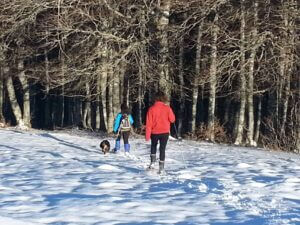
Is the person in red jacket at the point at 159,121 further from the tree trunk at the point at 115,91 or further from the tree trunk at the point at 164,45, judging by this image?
the tree trunk at the point at 115,91

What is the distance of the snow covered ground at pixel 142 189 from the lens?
7945mm

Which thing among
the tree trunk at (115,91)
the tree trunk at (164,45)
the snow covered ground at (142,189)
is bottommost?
the snow covered ground at (142,189)

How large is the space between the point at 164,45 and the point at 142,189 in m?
15.6

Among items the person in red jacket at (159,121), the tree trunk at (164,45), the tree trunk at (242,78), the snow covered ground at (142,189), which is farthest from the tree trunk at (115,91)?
the person in red jacket at (159,121)

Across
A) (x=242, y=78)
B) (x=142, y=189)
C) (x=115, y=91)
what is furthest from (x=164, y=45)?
(x=142, y=189)

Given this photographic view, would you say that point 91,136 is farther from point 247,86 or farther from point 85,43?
point 247,86

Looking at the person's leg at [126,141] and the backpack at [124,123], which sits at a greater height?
the backpack at [124,123]

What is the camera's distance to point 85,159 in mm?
15125

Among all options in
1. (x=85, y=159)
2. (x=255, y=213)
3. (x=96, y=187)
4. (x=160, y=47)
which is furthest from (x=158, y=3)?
(x=255, y=213)

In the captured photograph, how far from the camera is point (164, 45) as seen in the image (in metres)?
25.1

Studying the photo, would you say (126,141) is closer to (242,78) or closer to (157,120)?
(157,120)

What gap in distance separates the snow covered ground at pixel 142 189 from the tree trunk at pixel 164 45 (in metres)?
7.91

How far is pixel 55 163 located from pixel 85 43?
13586mm

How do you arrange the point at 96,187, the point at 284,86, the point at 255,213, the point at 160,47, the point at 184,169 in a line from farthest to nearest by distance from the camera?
the point at 284,86 < the point at 160,47 < the point at 184,169 < the point at 96,187 < the point at 255,213
